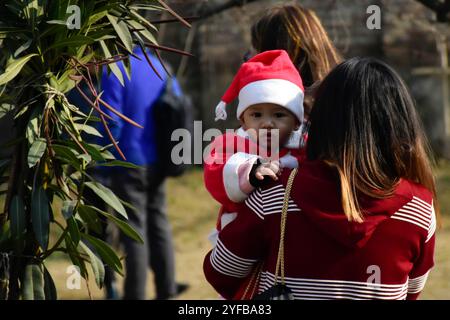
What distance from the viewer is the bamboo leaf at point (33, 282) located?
3.22m

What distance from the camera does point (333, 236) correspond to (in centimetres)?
252

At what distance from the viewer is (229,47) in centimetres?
970

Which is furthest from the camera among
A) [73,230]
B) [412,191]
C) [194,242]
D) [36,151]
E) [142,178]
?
[194,242]

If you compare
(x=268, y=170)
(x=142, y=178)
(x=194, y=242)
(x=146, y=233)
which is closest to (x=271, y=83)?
(x=268, y=170)

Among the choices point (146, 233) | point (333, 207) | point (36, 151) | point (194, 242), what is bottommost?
point (194, 242)

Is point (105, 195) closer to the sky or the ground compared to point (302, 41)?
closer to the ground

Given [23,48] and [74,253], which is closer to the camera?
[23,48]

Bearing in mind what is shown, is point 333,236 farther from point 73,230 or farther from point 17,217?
point 17,217

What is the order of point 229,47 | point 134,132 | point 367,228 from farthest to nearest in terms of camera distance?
point 229,47, point 134,132, point 367,228

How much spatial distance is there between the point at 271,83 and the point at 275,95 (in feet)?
0.17

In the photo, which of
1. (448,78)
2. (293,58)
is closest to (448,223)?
(448,78)
